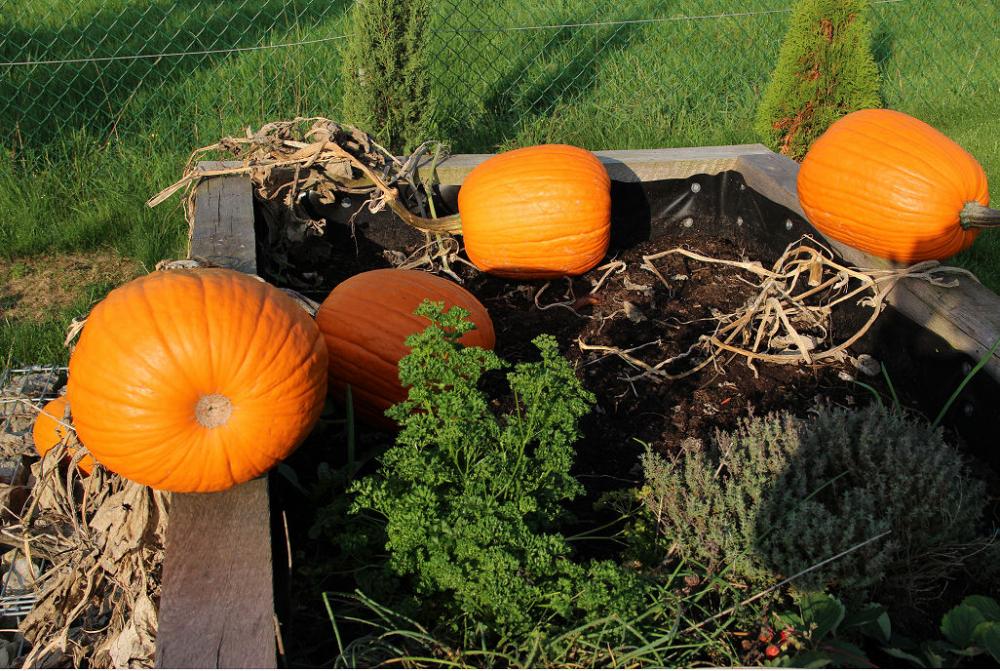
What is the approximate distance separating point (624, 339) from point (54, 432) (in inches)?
69.6

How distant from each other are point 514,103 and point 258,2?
2681 millimetres

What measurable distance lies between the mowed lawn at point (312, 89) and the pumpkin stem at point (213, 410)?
1893 mm

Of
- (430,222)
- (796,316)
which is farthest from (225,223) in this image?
(796,316)

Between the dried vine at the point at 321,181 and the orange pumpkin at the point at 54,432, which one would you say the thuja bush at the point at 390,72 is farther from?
the orange pumpkin at the point at 54,432

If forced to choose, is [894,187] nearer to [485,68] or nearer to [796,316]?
[796,316]

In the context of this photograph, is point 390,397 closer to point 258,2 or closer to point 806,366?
point 806,366

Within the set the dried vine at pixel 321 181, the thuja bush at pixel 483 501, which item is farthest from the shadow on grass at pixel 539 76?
the thuja bush at pixel 483 501

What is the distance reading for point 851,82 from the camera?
504cm

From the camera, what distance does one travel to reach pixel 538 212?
319 cm

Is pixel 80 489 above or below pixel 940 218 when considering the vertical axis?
below

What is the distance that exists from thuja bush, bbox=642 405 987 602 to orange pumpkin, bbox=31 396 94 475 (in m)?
1.44

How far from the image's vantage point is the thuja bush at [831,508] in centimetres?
194

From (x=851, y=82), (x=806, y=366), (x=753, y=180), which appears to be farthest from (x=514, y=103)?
(x=806, y=366)

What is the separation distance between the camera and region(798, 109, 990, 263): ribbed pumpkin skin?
→ 280 centimetres
